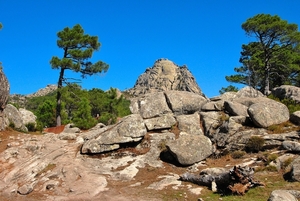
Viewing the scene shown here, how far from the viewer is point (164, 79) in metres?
144

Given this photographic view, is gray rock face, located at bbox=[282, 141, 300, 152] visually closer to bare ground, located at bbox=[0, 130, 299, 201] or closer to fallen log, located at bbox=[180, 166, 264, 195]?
bare ground, located at bbox=[0, 130, 299, 201]

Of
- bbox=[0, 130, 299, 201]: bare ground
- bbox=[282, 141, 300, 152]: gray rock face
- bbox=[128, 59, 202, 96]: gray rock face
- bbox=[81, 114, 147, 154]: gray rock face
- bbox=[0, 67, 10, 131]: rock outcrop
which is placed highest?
bbox=[128, 59, 202, 96]: gray rock face

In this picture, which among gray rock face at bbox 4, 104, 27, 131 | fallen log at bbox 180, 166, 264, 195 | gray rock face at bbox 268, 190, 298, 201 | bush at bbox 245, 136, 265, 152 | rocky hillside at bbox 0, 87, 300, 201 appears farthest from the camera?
gray rock face at bbox 4, 104, 27, 131

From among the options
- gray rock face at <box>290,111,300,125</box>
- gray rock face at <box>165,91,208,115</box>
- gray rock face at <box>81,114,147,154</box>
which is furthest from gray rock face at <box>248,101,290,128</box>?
gray rock face at <box>81,114,147,154</box>

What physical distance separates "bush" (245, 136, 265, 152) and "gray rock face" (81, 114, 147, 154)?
253 inches

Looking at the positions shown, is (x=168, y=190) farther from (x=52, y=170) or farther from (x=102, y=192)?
(x=52, y=170)

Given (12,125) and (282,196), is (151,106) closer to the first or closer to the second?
(12,125)

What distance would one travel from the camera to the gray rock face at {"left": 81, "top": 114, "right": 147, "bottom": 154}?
56.5 ft

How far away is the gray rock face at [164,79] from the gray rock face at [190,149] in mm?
104674

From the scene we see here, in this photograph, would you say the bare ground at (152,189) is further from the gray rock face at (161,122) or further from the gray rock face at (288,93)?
the gray rock face at (288,93)

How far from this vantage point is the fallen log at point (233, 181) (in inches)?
436

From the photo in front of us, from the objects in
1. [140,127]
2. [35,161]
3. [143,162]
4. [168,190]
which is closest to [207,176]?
[168,190]

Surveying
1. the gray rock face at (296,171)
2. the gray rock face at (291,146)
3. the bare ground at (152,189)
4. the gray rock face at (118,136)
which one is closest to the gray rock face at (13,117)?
the bare ground at (152,189)

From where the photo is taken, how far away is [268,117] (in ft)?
58.1
